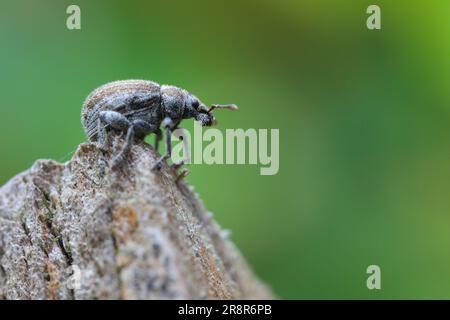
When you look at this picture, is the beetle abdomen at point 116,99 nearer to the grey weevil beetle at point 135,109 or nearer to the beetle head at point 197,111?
the grey weevil beetle at point 135,109

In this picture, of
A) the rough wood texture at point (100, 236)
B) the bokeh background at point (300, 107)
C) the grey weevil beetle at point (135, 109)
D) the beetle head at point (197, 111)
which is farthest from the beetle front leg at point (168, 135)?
the bokeh background at point (300, 107)

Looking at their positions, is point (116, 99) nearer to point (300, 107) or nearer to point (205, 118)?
point (205, 118)

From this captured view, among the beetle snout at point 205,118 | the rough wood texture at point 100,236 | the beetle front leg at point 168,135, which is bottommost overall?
the rough wood texture at point 100,236

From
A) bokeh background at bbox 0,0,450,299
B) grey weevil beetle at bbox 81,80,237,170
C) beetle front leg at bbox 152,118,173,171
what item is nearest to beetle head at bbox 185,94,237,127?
grey weevil beetle at bbox 81,80,237,170

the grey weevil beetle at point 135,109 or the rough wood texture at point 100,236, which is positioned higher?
the grey weevil beetle at point 135,109

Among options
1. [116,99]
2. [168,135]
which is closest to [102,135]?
[116,99]

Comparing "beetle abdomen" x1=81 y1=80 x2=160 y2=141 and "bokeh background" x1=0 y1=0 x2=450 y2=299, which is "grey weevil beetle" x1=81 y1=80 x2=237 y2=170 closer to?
"beetle abdomen" x1=81 y1=80 x2=160 y2=141
